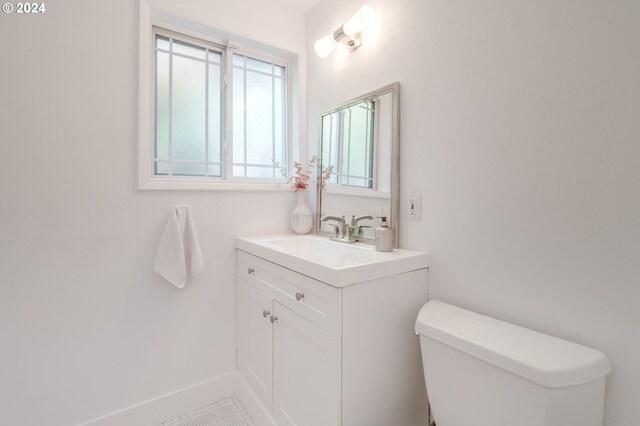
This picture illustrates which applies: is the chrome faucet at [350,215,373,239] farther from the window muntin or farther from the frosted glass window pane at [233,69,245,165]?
the frosted glass window pane at [233,69,245,165]

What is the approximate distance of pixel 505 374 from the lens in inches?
31.8

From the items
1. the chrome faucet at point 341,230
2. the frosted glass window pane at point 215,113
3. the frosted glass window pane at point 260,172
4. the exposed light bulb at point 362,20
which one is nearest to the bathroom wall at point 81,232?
the frosted glass window pane at point 215,113

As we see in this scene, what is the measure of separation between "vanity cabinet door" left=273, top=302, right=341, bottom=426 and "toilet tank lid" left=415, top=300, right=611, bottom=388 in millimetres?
346

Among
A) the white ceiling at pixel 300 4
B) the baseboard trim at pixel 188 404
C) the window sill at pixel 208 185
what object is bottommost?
the baseboard trim at pixel 188 404

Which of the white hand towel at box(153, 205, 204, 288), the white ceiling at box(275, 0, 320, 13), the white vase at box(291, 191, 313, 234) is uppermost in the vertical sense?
the white ceiling at box(275, 0, 320, 13)

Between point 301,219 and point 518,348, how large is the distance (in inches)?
52.6

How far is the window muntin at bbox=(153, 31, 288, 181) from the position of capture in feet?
5.64

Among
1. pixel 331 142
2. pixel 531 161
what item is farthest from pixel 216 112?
pixel 531 161

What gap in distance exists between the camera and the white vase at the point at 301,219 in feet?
6.33

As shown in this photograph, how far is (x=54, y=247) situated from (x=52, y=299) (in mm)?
239

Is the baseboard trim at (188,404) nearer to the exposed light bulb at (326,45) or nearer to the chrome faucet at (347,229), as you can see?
the chrome faucet at (347,229)

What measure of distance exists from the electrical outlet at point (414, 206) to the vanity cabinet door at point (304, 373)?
25.9 inches

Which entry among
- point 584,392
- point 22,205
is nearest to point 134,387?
point 22,205

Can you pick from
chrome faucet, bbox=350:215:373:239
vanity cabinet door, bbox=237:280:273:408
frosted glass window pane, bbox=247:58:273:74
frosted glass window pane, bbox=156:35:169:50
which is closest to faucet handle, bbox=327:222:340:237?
chrome faucet, bbox=350:215:373:239
